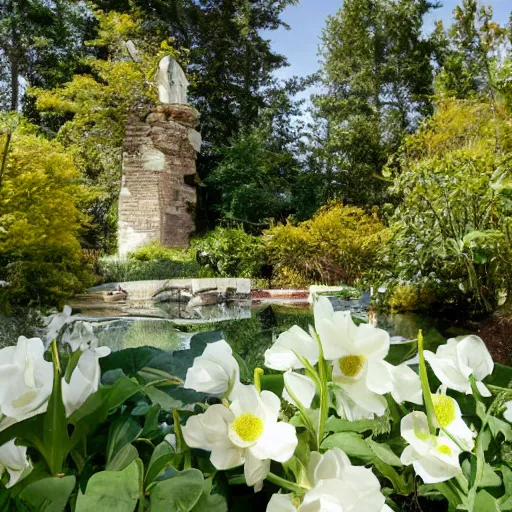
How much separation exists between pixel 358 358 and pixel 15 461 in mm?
129

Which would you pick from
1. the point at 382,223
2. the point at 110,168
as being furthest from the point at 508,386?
the point at 110,168

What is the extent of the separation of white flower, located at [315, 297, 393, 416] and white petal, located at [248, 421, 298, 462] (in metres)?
0.04

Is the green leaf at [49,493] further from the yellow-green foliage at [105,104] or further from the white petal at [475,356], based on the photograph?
the yellow-green foliage at [105,104]

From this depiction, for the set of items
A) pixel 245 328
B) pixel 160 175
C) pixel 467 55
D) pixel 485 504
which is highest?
pixel 467 55

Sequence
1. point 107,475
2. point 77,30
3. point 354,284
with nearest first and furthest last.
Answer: point 107,475
point 354,284
point 77,30

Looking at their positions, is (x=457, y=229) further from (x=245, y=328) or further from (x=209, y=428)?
(x=209, y=428)

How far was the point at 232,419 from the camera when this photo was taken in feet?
0.63

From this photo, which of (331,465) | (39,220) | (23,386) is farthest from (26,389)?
(39,220)

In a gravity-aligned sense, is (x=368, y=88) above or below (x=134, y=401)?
above

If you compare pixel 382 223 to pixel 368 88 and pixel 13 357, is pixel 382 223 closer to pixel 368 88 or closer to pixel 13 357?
pixel 368 88

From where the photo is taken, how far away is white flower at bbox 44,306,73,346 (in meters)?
1.89

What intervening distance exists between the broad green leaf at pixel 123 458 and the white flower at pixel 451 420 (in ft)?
0.37

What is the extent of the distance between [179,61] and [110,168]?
0.52 m

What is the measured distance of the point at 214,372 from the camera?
0.21m
